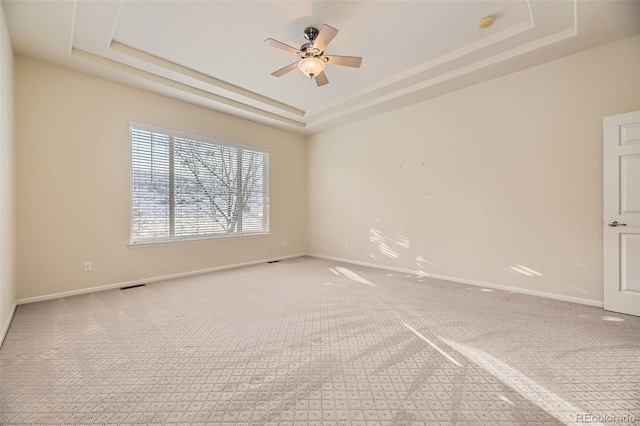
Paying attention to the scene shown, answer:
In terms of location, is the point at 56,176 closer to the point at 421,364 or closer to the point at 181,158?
the point at 181,158

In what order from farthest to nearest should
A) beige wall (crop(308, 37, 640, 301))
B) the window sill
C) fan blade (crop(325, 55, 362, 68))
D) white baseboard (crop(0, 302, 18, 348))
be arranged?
1. the window sill
2. beige wall (crop(308, 37, 640, 301))
3. fan blade (crop(325, 55, 362, 68))
4. white baseboard (crop(0, 302, 18, 348))

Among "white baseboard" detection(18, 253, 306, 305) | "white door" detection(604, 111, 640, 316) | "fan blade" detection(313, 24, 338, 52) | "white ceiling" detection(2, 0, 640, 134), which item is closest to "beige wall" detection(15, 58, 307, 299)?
"white baseboard" detection(18, 253, 306, 305)

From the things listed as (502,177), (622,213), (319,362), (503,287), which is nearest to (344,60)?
(502,177)

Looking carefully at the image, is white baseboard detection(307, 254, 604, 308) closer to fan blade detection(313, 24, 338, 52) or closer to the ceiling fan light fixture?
the ceiling fan light fixture

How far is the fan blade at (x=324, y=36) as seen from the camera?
2.50 meters

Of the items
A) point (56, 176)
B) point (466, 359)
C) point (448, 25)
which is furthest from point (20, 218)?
point (448, 25)

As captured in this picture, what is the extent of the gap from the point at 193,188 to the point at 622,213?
18.9 feet

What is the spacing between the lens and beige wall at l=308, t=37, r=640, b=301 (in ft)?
10.1

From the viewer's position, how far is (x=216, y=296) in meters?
3.46

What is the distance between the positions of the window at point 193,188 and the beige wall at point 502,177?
85.5 inches

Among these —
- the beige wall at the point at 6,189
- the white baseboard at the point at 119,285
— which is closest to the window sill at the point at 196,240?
the white baseboard at the point at 119,285

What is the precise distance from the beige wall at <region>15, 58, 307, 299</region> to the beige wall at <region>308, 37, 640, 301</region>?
344 cm

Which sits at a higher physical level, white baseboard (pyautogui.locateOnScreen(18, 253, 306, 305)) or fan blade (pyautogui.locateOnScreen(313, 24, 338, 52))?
fan blade (pyautogui.locateOnScreen(313, 24, 338, 52))

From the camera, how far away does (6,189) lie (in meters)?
2.57
